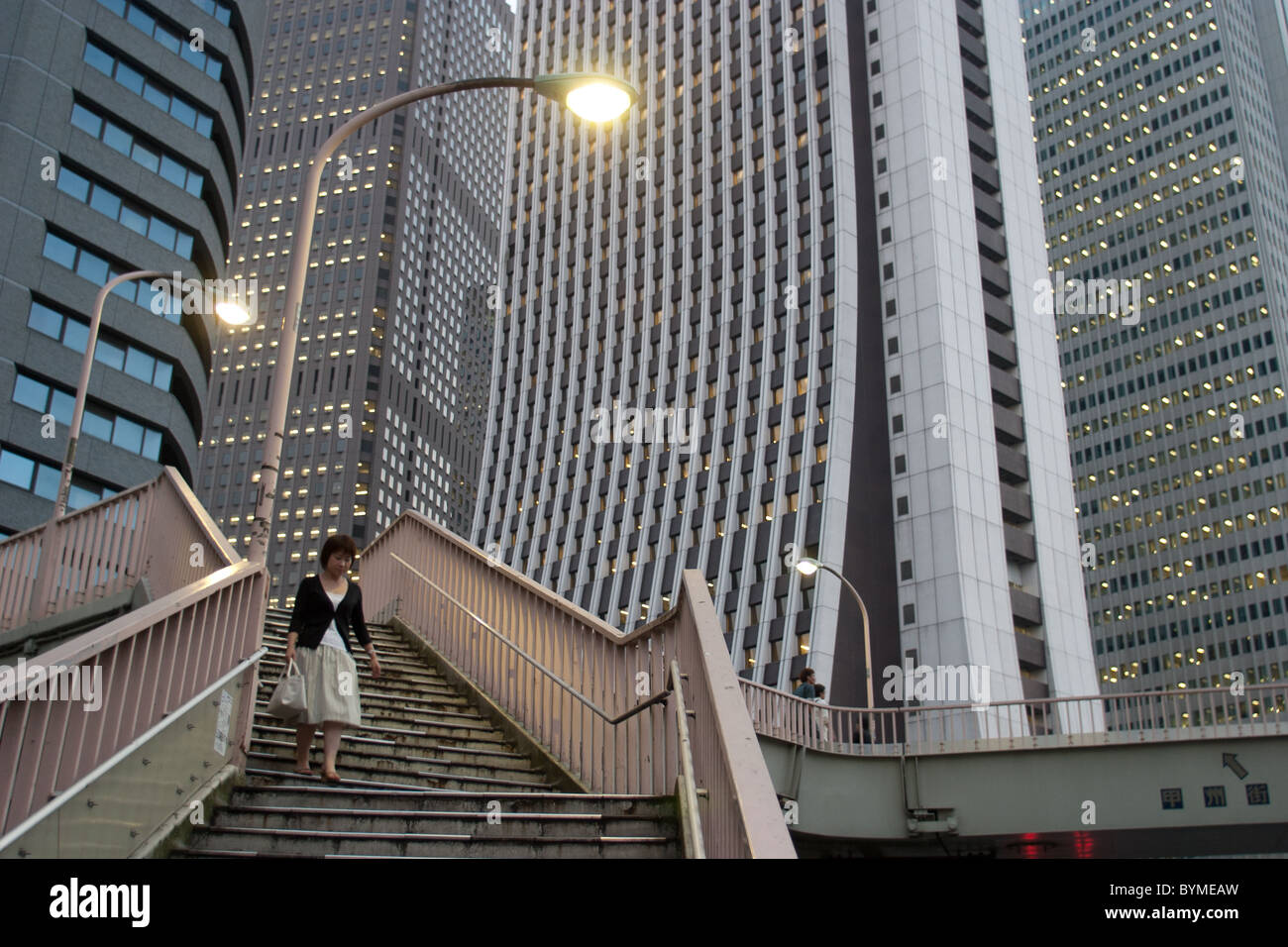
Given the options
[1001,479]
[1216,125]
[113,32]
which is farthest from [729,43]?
[1216,125]

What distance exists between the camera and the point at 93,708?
632 cm

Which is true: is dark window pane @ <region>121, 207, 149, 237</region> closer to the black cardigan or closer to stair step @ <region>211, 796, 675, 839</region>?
the black cardigan

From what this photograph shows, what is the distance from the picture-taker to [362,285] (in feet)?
479

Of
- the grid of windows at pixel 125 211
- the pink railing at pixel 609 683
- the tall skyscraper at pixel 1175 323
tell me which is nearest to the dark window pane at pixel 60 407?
the grid of windows at pixel 125 211

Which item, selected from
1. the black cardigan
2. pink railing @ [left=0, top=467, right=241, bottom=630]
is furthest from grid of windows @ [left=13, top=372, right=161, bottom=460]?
the black cardigan

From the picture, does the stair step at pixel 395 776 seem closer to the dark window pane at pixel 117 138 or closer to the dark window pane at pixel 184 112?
the dark window pane at pixel 117 138

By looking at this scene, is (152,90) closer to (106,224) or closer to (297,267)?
(106,224)

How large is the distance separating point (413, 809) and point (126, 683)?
7.41 feet

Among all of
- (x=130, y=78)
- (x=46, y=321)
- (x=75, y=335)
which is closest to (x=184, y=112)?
(x=130, y=78)

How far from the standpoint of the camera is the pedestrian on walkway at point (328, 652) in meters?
8.65

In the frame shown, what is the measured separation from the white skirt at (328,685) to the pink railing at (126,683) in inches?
16.9

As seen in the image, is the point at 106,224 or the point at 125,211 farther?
the point at 125,211

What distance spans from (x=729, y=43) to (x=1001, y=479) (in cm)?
3867
